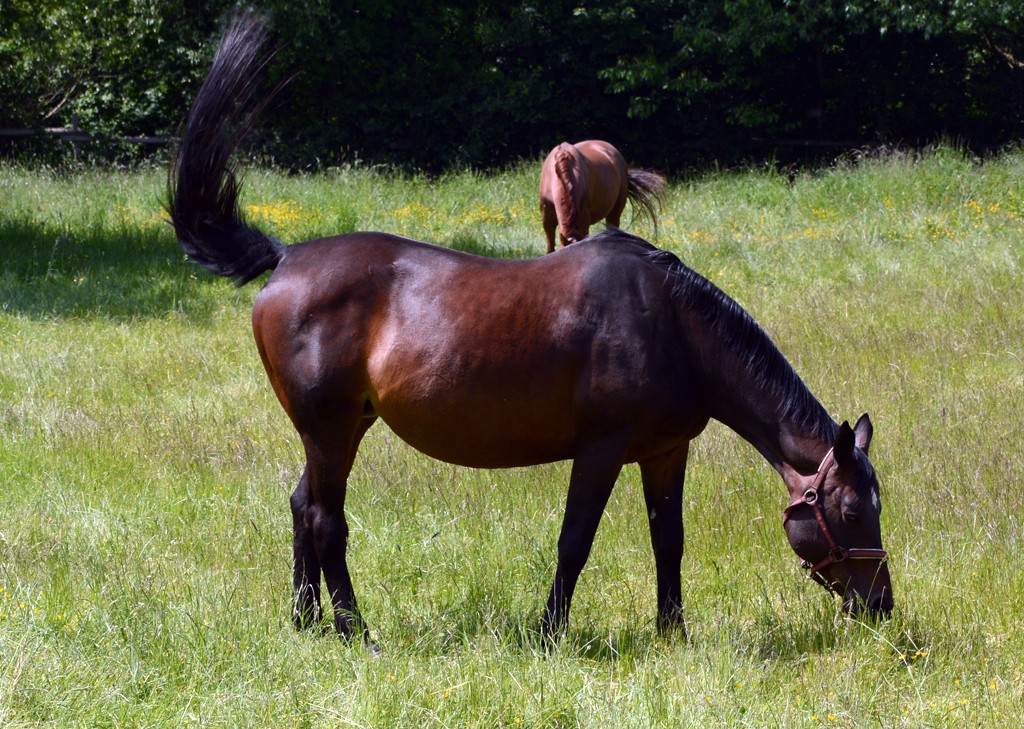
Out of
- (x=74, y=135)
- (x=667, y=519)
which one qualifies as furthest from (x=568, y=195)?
(x=74, y=135)

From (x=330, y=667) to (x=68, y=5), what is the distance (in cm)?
2061

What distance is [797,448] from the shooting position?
318 centimetres

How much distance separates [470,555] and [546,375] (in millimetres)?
1252

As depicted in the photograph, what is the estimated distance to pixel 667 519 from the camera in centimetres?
355

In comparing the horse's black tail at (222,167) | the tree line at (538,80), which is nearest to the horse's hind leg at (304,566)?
the horse's black tail at (222,167)

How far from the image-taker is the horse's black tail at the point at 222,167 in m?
3.55

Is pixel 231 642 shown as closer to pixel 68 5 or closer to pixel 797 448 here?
pixel 797 448

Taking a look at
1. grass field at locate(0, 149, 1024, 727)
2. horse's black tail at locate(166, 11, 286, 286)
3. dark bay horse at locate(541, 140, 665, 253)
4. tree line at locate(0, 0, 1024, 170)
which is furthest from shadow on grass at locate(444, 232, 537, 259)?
tree line at locate(0, 0, 1024, 170)

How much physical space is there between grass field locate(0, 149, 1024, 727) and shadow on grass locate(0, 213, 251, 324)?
0.11 metres

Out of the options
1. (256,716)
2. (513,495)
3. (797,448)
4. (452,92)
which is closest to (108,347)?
(513,495)

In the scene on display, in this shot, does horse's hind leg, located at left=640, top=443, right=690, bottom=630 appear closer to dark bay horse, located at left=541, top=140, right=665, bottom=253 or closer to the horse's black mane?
the horse's black mane

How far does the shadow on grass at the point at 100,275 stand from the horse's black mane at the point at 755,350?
21.7 feet

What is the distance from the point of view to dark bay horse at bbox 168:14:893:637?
10.3 feet

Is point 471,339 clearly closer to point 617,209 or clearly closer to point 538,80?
point 617,209
